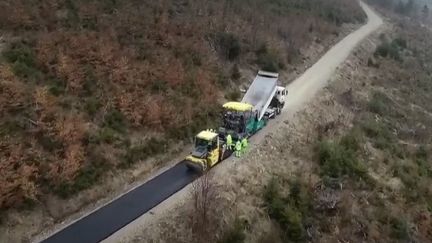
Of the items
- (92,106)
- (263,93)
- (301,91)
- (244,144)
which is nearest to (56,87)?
(92,106)

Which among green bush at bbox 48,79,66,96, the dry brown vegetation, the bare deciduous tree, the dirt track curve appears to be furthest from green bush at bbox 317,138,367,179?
green bush at bbox 48,79,66,96

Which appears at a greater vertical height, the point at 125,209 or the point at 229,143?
the point at 229,143

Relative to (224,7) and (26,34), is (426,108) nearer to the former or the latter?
(224,7)

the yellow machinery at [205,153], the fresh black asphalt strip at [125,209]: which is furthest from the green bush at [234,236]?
the yellow machinery at [205,153]

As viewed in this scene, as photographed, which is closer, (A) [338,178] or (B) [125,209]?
(B) [125,209]

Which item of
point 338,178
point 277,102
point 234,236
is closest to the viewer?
point 234,236

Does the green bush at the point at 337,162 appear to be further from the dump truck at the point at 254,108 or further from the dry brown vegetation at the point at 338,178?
the dump truck at the point at 254,108

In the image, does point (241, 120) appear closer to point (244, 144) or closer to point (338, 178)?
point (244, 144)

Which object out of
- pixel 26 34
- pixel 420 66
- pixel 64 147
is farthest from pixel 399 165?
pixel 420 66
